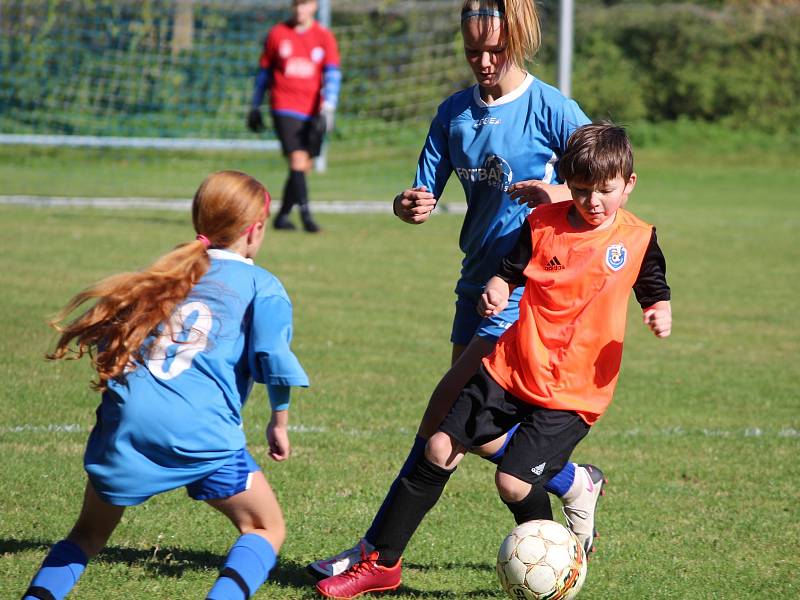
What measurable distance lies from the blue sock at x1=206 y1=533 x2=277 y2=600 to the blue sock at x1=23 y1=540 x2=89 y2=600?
40cm

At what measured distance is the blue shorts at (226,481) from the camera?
314 cm

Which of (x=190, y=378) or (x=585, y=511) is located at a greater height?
(x=190, y=378)

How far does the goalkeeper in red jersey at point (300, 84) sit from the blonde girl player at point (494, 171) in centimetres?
815

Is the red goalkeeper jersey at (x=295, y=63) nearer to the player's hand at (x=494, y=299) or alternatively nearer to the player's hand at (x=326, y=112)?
the player's hand at (x=326, y=112)

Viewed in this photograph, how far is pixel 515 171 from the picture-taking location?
12.9ft

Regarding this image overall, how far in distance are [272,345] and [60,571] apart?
860 millimetres

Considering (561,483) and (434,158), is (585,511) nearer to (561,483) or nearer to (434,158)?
(561,483)

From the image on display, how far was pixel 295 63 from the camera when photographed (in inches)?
480

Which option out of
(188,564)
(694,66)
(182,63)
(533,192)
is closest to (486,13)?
(533,192)

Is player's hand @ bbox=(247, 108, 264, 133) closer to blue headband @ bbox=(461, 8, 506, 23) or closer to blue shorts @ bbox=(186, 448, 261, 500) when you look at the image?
blue headband @ bbox=(461, 8, 506, 23)

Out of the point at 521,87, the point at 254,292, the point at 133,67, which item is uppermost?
the point at 521,87

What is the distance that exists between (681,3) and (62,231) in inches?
771

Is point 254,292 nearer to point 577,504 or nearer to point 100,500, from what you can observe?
point 100,500

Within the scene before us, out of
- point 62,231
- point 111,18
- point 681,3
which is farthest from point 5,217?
point 681,3
